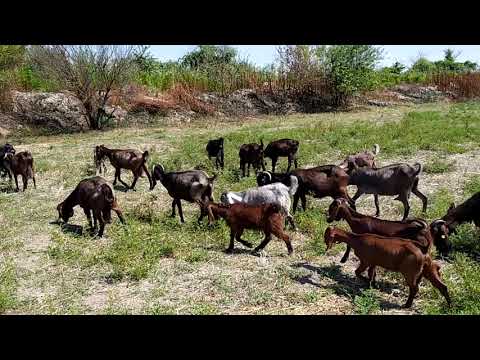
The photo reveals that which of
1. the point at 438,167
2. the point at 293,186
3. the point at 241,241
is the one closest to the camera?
the point at 241,241

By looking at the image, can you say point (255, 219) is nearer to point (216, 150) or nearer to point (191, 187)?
point (191, 187)

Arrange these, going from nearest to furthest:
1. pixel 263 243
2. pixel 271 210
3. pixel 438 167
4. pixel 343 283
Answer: pixel 343 283 → pixel 271 210 → pixel 263 243 → pixel 438 167

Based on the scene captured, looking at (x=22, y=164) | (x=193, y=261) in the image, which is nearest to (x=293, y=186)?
(x=193, y=261)

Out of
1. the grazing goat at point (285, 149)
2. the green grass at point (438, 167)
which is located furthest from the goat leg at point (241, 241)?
the green grass at point (438, 167)

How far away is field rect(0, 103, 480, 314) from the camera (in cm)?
604

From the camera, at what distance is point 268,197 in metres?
8.77

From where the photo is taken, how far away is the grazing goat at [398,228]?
6.57m

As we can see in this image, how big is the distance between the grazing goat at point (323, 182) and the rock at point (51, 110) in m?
17.8

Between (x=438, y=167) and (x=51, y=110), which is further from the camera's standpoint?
(x=51, y=110)

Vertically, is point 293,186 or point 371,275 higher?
point 293,186

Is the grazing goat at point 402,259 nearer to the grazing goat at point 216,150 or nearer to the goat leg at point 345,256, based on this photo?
the goat leg at point 345,256

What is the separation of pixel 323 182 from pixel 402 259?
156 inches

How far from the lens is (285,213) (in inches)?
339

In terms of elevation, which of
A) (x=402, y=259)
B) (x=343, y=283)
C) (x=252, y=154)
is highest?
(x=252, y=154)
